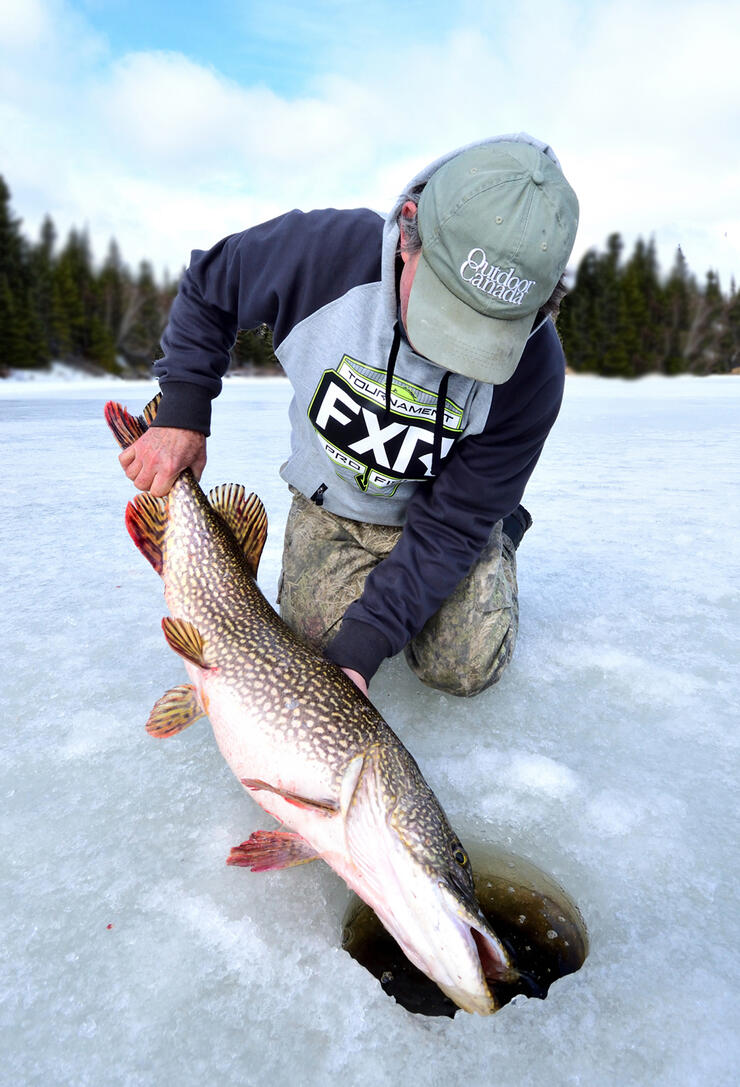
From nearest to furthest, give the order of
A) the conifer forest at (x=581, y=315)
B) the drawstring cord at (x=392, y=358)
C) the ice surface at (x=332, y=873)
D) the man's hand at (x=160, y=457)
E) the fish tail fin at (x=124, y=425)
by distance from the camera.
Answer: the ice surface at (x=332, y=873) < the drawstring cord at (x=392, y=358) < the man's hand at (x=160, y=457) < the fish tail fin at (x=124, y=425) < the conifer forest at (x=581, y=315)

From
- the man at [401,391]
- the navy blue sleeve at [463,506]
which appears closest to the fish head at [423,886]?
the man at [401,391]

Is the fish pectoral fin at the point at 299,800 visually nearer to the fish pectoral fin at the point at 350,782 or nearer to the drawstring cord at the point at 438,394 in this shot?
the fish pectoral fin at the point at 350,782

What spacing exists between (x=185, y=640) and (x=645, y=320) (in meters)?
52.7

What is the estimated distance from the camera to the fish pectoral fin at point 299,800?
1.65 metres

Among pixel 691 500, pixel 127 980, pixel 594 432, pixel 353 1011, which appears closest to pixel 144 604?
pixel 127 980

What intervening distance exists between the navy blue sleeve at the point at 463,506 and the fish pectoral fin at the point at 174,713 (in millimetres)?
482

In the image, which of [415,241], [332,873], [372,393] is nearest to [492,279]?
[415,241]

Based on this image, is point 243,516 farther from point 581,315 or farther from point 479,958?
point 581,315

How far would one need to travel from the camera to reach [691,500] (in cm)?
519

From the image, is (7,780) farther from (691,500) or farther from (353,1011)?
(691,500)

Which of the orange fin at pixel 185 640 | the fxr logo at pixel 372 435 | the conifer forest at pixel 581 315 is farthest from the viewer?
the conifer forest at pixel 581 315

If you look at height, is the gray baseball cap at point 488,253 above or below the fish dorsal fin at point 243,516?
above

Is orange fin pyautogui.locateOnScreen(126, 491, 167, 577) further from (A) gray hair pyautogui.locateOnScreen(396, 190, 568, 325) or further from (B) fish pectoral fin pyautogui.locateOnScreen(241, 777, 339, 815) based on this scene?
(A) gray hair pyautogui.locateOnScreen(396, 190, 568, 325)

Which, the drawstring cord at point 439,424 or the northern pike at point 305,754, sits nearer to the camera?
the northern pike at point 305,754
